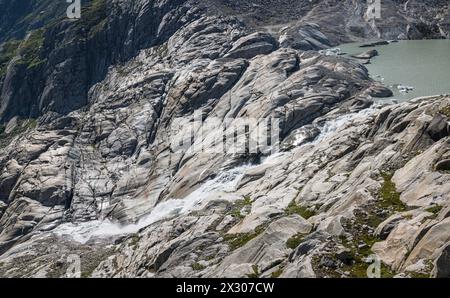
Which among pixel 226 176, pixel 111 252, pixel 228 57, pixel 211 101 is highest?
pixel 228 57

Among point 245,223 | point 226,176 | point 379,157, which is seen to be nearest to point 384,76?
point 226,176

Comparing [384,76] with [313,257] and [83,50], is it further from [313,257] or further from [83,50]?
[83,50]

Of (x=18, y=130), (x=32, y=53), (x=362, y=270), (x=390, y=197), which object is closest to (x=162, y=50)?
(x=18, y=130)

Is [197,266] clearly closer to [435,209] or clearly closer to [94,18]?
[435,209]

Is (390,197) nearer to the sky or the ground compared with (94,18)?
nearer to the ground

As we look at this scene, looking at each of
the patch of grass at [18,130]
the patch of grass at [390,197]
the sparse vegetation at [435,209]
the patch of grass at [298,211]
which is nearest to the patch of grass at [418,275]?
the sparse vegetation at [435,209]

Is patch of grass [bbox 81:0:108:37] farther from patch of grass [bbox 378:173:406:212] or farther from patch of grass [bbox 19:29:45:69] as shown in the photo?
patch of grass [bbox 378:173:406:212]

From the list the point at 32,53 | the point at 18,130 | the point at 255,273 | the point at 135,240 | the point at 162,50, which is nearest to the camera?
the point at 255,273
